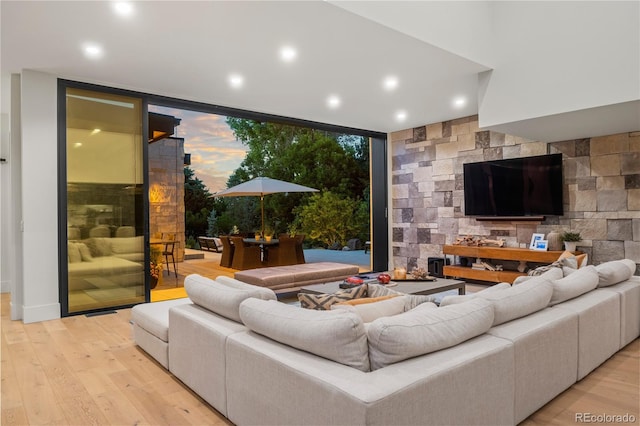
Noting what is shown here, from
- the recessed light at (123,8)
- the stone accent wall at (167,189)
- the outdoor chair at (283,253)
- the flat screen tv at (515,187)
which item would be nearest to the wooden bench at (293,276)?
the flat screen tv at (515,187)

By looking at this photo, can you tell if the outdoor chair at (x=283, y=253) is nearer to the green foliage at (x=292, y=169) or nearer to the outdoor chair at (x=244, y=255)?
the outdoor chair at (x=244, y=255)

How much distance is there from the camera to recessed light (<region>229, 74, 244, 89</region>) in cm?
488

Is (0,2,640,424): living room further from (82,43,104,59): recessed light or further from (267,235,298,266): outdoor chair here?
(267,235,298,266): outdoor chair

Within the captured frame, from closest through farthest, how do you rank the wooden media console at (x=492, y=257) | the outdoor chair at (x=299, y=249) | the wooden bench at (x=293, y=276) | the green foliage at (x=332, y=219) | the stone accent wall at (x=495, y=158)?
1. the wooden bench at (x=293, y=276)
2. the stone accent wall at (x=495, y=158)
3. the wooden media console at (x=492, y=257)
4. the outdoor chair at (x=299, y=249)
5. the green foliage at (x=332, y=219)

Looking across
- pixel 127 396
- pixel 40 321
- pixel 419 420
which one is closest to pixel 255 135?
pixel 40 321

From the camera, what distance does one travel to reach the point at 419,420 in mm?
1624

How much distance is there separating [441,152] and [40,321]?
629cm

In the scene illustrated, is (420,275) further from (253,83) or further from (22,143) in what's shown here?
(22,143)

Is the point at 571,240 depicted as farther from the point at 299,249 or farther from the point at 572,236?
the point at 299,249

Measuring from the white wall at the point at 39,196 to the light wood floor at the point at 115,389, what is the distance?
790 millimetres

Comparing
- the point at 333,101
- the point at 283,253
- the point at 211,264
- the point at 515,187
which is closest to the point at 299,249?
the point at 283,253

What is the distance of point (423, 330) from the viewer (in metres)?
1.86

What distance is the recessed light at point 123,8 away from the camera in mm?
3148

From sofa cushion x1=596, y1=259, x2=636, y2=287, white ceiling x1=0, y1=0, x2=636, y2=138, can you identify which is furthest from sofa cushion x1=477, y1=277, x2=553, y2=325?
white ceiling x1=0, y1=0, x2=636, y2=138
